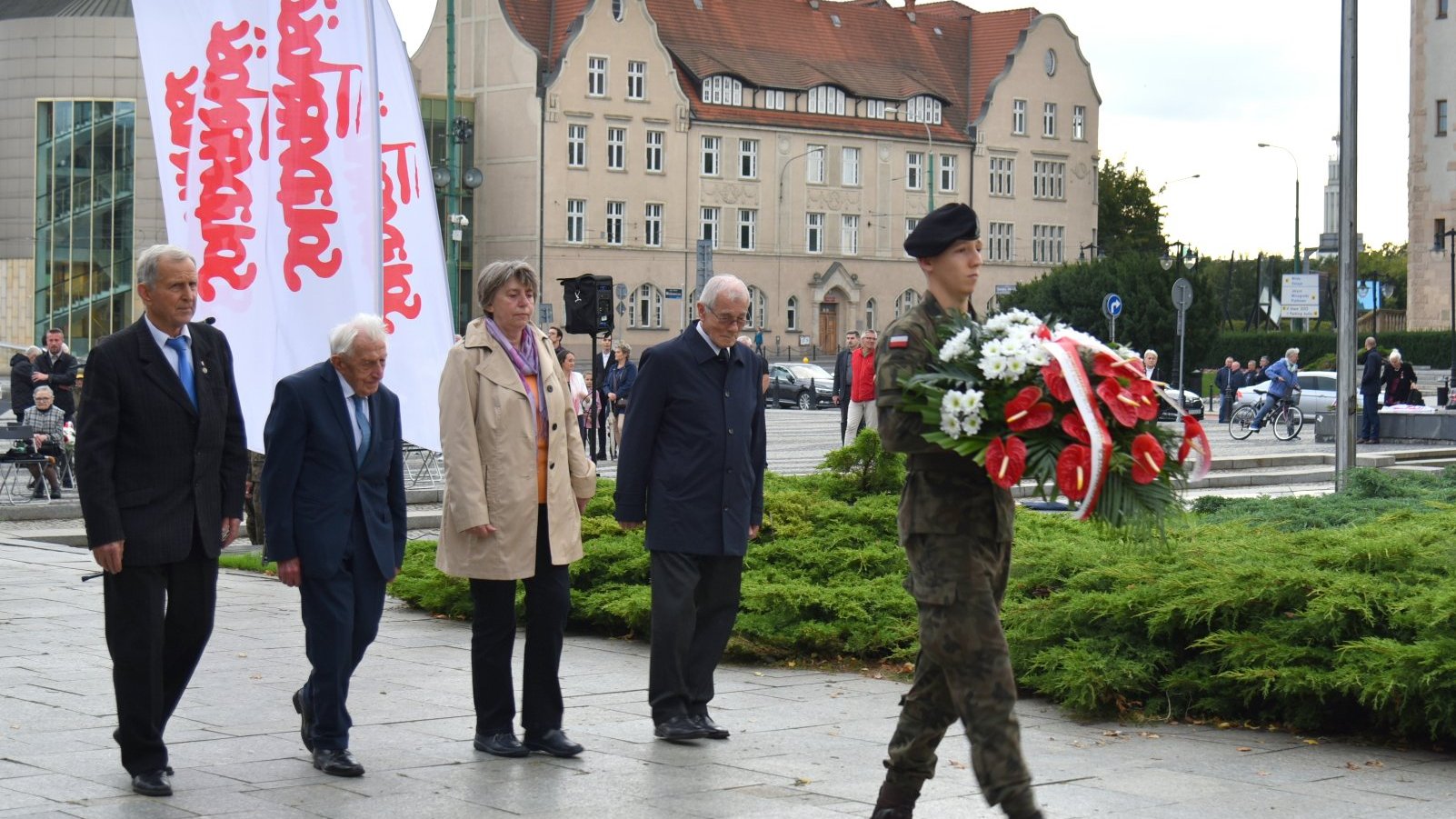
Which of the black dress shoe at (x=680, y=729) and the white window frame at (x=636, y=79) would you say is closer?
the black dress shoe at (x=680, y=729)

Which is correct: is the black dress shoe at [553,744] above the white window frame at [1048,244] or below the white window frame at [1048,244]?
below

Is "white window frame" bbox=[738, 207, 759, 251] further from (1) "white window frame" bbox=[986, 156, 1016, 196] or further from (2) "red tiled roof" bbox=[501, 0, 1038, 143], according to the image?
(1) "white window frame" bbox=[986, 156, 1016, 196]

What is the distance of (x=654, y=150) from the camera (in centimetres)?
7819

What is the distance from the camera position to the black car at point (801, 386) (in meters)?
56.6

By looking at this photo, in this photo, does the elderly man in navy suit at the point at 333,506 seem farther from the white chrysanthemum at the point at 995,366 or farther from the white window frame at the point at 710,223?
the white window frame at the point at 710,223

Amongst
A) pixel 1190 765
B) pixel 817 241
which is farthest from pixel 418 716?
pixel 817 241

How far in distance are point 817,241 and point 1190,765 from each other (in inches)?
2997

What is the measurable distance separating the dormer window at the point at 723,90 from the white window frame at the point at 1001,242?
14.4 m

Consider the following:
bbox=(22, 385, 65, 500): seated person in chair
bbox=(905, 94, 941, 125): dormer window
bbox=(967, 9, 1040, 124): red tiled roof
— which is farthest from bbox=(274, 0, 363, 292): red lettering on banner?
bbox=(967, 9, 1040, 124): red tiled roof

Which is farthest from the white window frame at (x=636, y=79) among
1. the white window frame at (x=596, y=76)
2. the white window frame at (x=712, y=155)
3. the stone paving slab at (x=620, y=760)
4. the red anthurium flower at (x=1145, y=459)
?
the red anthurium flower at (x=1145, y=459)

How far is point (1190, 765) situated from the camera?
7.08m

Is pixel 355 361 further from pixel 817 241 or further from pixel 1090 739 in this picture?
pixel 817 241

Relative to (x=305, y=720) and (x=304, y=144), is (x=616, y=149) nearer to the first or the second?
(x=304, y=144)

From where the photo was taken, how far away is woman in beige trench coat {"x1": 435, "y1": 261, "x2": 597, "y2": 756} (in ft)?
23.5
